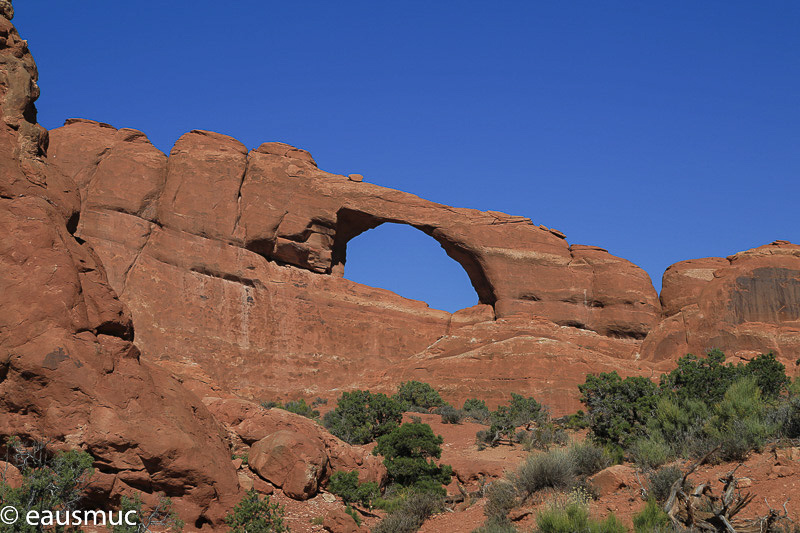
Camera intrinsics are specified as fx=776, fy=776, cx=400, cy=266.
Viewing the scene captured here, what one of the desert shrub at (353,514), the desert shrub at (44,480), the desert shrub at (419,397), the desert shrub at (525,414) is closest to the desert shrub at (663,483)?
the desert shrub at (353,514)

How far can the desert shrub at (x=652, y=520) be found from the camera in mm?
10320

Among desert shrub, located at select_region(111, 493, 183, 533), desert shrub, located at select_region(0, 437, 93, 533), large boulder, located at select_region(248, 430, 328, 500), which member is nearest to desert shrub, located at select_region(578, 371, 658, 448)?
large boulder, located at select_region(248, 430, 328, 500)

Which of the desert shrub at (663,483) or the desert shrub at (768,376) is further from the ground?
the desert shrub at (768,376)

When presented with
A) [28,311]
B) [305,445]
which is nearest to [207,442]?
[305,445]

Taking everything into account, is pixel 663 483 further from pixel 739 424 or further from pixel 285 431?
pixel 285 431

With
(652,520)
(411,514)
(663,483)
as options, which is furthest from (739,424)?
(411,514)

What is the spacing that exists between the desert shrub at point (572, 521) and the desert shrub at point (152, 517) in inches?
199

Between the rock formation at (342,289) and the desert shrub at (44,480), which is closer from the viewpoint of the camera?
the desert shrub at (44,480)

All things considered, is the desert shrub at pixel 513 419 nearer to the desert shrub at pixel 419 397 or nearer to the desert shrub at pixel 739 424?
the desert shrub at pixel 419 397

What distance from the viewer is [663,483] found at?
1157 centimetres

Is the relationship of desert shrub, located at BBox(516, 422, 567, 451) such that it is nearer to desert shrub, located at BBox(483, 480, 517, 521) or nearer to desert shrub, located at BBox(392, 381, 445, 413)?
desert shrub, located at BBox(483, 480, 517, 521)

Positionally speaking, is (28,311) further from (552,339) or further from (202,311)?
(552,339)

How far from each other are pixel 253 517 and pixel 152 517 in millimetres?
1462

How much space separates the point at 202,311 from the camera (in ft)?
125
